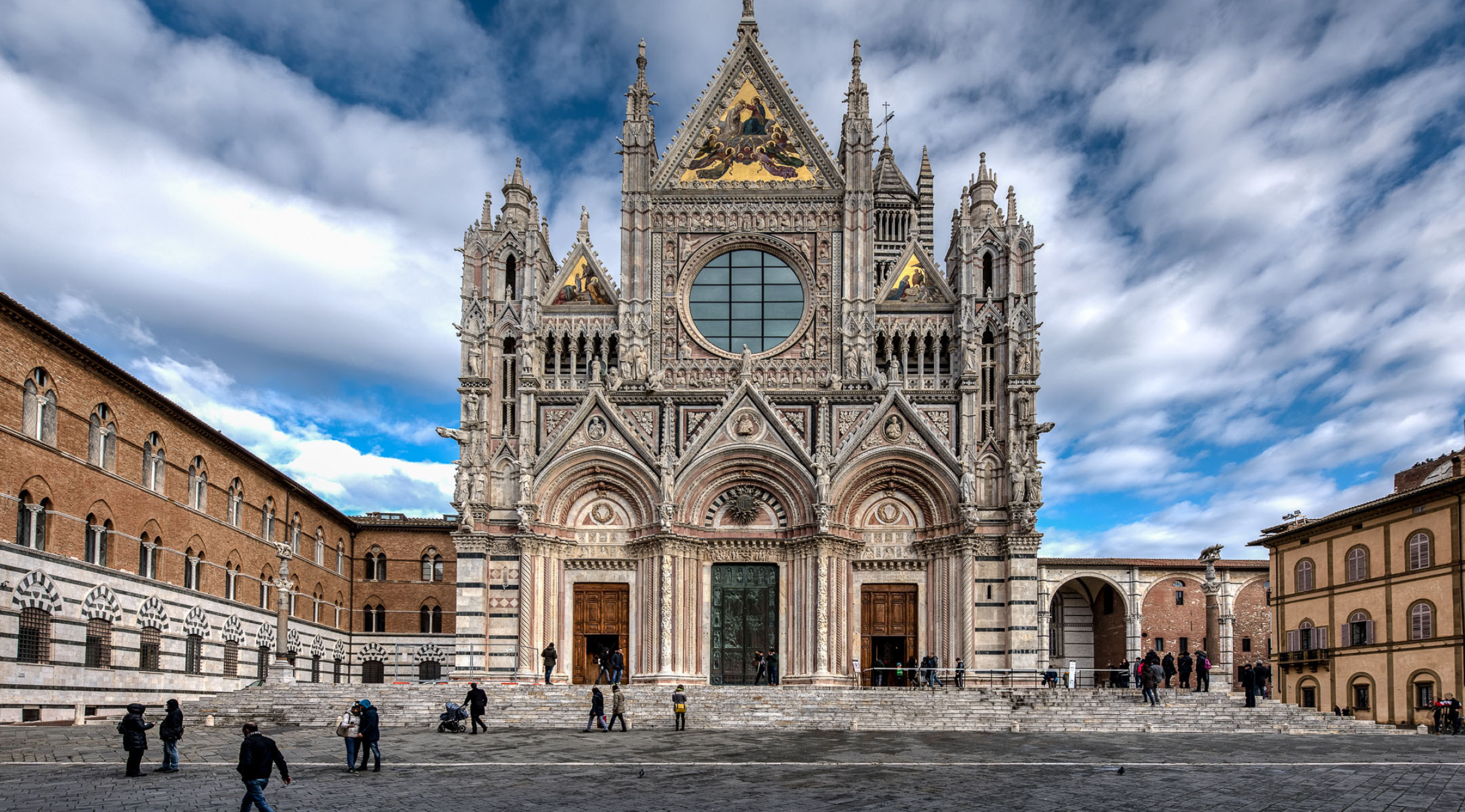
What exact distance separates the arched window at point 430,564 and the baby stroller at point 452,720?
25533 mm

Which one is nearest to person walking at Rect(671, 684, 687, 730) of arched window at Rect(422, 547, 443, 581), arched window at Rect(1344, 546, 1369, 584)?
arched window at Rect(422, 547, 443, 581)

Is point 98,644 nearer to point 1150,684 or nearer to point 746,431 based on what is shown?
point 746,431

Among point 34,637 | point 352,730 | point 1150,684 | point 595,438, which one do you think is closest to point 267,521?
point 595,438

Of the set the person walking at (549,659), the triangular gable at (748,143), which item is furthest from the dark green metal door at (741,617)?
the triangular gable at (748,143)

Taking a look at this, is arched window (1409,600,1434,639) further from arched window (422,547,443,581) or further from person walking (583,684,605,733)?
arched window (422,547,443,581)

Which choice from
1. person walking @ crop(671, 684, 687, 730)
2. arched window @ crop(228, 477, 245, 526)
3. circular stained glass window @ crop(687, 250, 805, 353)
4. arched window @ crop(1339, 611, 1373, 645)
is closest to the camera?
person walking @ crop(671, 684, 687, 730)

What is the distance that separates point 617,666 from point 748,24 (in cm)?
2428

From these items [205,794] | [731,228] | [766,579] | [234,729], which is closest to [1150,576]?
[766,579]

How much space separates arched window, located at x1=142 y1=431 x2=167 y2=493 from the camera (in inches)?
1334

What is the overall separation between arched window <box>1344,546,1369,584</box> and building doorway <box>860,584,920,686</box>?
1648cm

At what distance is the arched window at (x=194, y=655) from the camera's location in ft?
117

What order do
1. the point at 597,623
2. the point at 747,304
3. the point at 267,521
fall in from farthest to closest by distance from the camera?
1. the point at 267,521
2. the point at 747,304
3. the point at 597,623

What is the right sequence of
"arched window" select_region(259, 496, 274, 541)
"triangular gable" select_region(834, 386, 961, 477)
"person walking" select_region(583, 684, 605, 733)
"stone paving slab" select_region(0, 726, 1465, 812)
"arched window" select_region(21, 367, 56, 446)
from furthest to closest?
"arched window" select_region(259, 496, 274, 541) < "triangular gable" select_region(834, 386, 961, 477) < "arched window" select_region(21, 367, 56, 446) < "person walking" select_region(583, 684, 605, 733) < "stone paving slab" select_region(0, 726, 1465, 812)

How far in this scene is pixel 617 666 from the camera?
32281 millimetres
